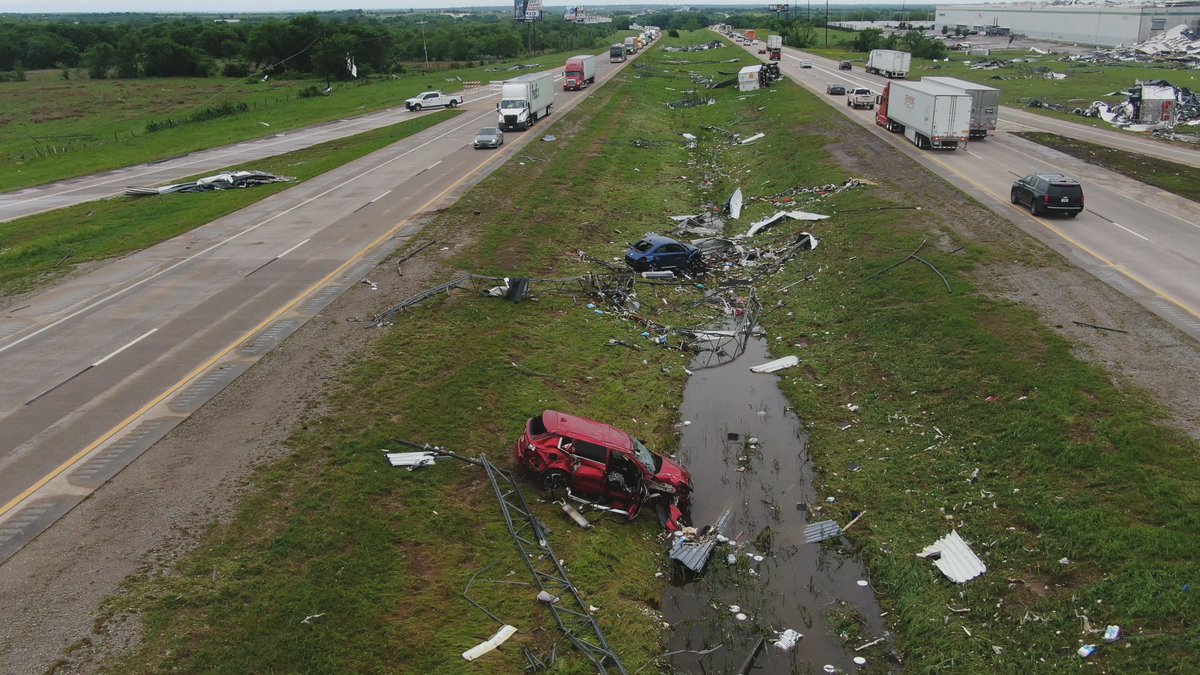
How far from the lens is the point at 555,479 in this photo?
55.2 ft

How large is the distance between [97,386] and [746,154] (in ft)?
142

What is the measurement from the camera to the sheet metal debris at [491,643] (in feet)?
41.1

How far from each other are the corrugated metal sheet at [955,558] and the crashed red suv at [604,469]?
5.11 m

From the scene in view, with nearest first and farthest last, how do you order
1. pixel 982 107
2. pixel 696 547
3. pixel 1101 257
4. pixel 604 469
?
pixel 696 547 < pixel 604 469 < pixel 1101 257 < pixel 982 107

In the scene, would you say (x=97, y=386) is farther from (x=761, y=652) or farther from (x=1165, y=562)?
(x=1165, y=562)

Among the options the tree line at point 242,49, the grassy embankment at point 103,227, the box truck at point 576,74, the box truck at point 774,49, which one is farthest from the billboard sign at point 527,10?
the grassy embankment at point 103,227

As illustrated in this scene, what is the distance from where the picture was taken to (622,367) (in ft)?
79.0

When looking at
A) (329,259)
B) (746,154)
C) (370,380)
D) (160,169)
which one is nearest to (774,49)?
(746,154)

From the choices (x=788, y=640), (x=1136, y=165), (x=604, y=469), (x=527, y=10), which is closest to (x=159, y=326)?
(x=604, y=469)

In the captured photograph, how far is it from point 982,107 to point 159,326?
4714 centimetres

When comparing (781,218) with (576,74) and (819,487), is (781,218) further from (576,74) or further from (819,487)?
(576,74)

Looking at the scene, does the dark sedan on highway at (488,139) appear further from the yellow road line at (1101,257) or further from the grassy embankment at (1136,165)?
the grassy embankment at (1136,165)

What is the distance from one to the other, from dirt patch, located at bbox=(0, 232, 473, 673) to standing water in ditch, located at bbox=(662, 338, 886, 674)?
894cm

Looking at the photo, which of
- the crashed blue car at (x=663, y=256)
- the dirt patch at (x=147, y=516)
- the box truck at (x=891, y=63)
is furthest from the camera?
the box truck at (x=891, y=63)
